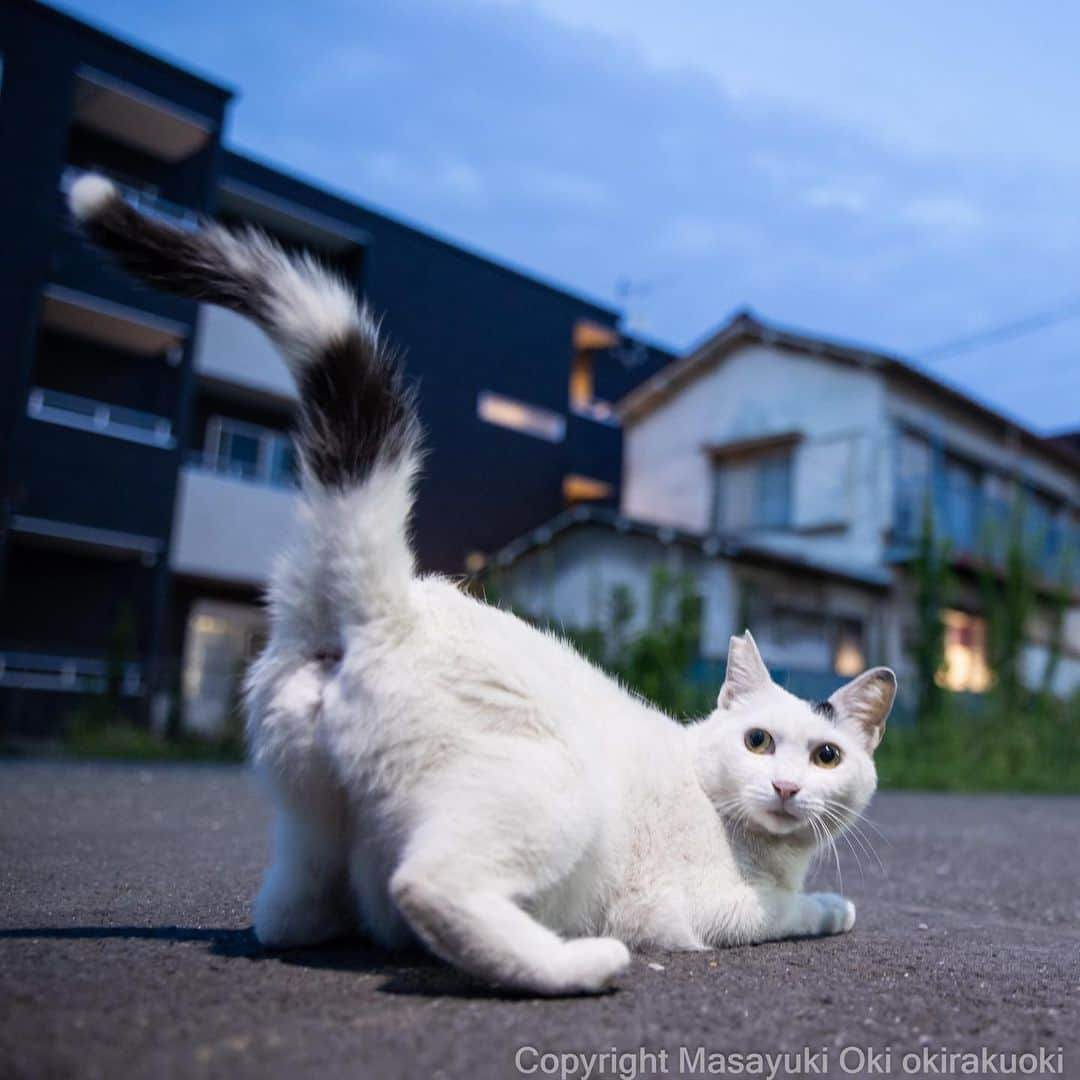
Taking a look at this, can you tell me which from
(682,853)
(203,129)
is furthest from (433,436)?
(682,853)

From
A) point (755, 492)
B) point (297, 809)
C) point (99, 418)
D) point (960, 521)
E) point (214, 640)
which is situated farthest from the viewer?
point (755, 492)

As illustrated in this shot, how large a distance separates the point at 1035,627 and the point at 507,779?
800 inches

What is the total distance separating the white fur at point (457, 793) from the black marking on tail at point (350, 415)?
6 centimetres

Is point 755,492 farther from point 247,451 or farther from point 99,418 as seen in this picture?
point 99,418

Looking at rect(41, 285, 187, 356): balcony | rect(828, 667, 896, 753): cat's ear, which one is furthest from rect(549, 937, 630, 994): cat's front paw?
rect(41, 285, 187, 356): balcony

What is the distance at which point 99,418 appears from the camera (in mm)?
14484

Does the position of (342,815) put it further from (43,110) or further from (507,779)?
(43,110)

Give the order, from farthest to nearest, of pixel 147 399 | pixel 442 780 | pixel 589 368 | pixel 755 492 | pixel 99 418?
pixel 589 368
pixel 755 492
pixel 147 399
pixel 99 418
pixel 442 780

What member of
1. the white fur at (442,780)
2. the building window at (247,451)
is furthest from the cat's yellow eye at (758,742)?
the building window at (247,451)

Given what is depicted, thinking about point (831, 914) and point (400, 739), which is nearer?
point (400, 739)

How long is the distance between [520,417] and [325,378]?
62.5ft

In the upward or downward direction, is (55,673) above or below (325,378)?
below

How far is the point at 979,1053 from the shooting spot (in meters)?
1.65

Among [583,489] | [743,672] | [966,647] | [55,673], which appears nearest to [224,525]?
[55,673]
